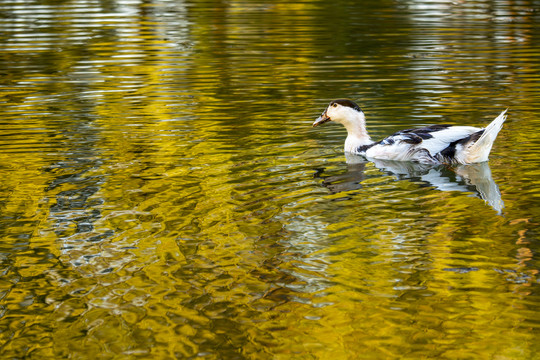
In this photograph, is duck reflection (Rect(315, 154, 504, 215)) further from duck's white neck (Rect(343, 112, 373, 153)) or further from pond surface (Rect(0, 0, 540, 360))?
duck's white neck (Rect(343, 112, 373, 153))

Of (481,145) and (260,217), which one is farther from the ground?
(481,145)

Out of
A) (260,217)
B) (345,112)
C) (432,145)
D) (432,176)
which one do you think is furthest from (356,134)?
(260,217)

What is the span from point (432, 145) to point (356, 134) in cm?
124

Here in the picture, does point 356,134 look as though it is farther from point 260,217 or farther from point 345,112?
point 260,217

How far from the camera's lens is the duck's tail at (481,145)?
9.50 meters

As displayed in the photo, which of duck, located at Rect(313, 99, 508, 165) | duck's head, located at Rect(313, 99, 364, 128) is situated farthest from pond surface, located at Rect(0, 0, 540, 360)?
duck's head, located at Rect(313, 99, 364, 128)

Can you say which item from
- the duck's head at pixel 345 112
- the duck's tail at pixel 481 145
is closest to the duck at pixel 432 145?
the duck's tail at pixel 481 145

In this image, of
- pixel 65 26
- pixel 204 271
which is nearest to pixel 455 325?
pixel 204 271

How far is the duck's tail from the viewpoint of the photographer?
9500 mm

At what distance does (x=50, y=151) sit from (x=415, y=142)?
14.9ft

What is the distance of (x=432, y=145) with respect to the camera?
33.9 feet

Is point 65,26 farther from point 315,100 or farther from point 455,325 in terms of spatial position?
point 455,325

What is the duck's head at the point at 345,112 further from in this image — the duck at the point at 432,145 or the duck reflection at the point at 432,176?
the duck reflection at the point at 432,176

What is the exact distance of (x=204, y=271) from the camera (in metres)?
6.94
